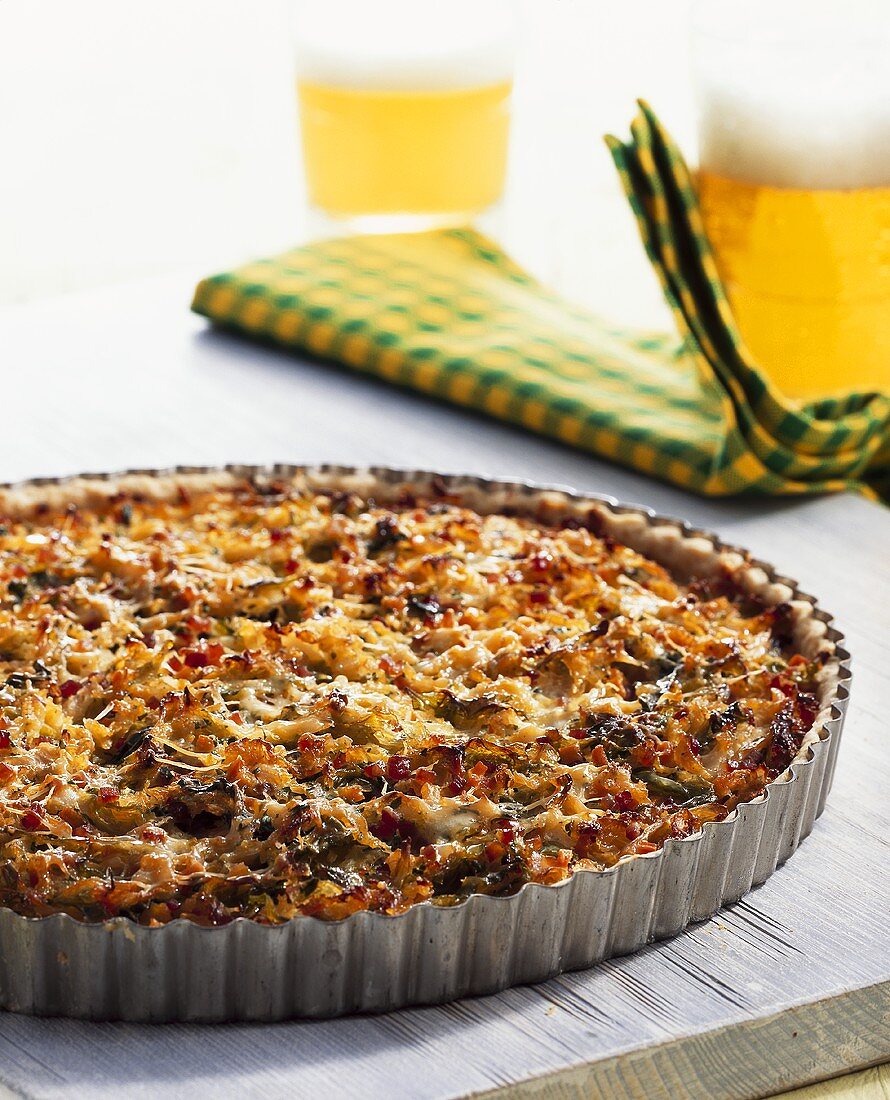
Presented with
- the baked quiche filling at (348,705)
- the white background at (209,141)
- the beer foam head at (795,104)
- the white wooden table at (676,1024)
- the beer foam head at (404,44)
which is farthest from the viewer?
the white background at (209,141)

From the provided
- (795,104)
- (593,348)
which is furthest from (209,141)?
(795,104)

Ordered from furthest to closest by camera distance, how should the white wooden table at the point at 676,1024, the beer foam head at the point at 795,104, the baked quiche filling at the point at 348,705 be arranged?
1. the beer foam head at the point at 795,104
2. the baked quiche filling at the point at 348,705
3. the white wooden table at the point at 676,1024

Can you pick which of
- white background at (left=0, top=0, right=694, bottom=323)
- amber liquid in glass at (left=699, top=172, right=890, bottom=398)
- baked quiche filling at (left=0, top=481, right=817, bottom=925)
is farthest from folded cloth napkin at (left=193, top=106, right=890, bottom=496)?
white background at (left=0, top=0, right=694, bottom=323)

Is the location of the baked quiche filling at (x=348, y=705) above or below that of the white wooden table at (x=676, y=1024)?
above

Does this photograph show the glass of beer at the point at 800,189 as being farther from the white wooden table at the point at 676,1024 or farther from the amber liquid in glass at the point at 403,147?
the amber liquid in glass at the point at 403,147

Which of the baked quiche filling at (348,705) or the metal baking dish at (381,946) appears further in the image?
the baked quiche filling at (348,705)

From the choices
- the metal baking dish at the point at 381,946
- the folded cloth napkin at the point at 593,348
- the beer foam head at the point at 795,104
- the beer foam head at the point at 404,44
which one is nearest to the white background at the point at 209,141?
the beer foam head at the point at 404,44

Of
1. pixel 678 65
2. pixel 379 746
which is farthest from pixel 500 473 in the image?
pixel 678 65

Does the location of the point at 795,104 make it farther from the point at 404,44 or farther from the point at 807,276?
the point at 404,44
